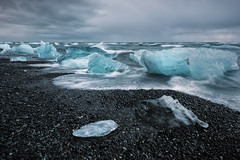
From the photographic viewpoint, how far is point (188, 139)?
192cm

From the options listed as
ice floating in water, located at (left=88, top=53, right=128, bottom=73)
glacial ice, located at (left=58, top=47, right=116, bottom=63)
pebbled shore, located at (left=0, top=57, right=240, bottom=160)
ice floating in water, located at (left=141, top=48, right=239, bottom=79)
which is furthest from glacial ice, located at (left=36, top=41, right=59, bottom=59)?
pebbled shore, located at (left=0, top=57, right=240, bottom=160)

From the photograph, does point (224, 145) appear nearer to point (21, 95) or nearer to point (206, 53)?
point (21, 95)

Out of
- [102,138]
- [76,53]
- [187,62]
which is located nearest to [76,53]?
[76,53]

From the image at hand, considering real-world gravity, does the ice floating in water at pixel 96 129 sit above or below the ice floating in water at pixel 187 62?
below

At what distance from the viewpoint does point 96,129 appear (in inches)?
76.4

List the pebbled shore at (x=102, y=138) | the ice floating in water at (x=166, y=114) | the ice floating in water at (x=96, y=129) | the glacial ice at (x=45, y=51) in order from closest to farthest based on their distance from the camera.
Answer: the pebbled shore at (x=102, y=138) < the ice floating in water at (x=96, y=129) < the ice floating in water at (x=166, y=114) < the glacial ice at (x=45, y=51)

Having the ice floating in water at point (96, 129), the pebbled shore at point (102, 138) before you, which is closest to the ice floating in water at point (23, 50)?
the pebbled shore at point (102, 138)

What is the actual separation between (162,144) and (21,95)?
2783mm

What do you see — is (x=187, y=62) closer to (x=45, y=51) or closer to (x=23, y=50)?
(x=45, y=51)

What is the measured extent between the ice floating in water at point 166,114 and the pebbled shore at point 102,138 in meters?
0.10

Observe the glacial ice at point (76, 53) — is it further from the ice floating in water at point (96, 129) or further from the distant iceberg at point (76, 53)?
the ice floating in water at point (96, 129)

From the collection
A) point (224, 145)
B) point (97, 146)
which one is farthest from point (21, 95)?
point (224, 145)

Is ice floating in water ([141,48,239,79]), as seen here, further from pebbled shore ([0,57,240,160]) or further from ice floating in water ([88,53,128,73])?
pebbled shore ([0,57,240,160])

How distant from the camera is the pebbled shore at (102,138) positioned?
63.7 inches
